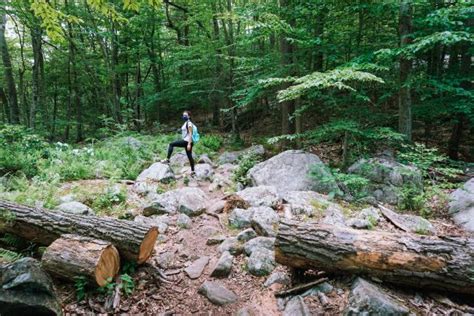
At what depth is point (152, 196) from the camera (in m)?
6.77

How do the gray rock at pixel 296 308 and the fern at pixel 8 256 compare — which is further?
the fern at pixel 8 256

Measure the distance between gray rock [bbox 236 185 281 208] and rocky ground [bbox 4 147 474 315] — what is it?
0.02 m

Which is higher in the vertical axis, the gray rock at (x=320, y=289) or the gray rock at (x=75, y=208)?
the gray rock at (x=75, y=208)

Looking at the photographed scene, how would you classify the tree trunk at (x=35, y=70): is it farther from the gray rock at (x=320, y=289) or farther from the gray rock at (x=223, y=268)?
the gray rock at (x=320, y=289)

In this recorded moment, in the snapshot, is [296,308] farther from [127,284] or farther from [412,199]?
[412,199]

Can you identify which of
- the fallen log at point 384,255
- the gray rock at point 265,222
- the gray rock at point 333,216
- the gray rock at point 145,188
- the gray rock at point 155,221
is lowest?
the gray rock at point 155,221

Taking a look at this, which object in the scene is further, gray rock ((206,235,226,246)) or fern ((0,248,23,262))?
gray rock ((206,235,226,246))

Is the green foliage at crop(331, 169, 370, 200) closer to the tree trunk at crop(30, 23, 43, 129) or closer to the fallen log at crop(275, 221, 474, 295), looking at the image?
the fallen log at crop(275, 221, 474, 295)

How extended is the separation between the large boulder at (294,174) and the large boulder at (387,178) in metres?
0.85

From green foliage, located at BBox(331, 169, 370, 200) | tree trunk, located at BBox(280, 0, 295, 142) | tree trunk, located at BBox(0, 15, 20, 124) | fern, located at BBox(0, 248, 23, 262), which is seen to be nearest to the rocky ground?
green foliage, located at BBox(331, 169, 370, 200)

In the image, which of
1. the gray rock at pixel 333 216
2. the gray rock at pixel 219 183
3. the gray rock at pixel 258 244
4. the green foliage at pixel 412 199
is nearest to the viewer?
the gray rock at pixel 258 244

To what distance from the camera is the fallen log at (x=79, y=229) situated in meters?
3.79

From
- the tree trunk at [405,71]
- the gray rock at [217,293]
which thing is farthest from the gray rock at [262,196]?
the tree trunk at [405,71]

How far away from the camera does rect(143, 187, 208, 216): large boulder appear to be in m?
5.95
